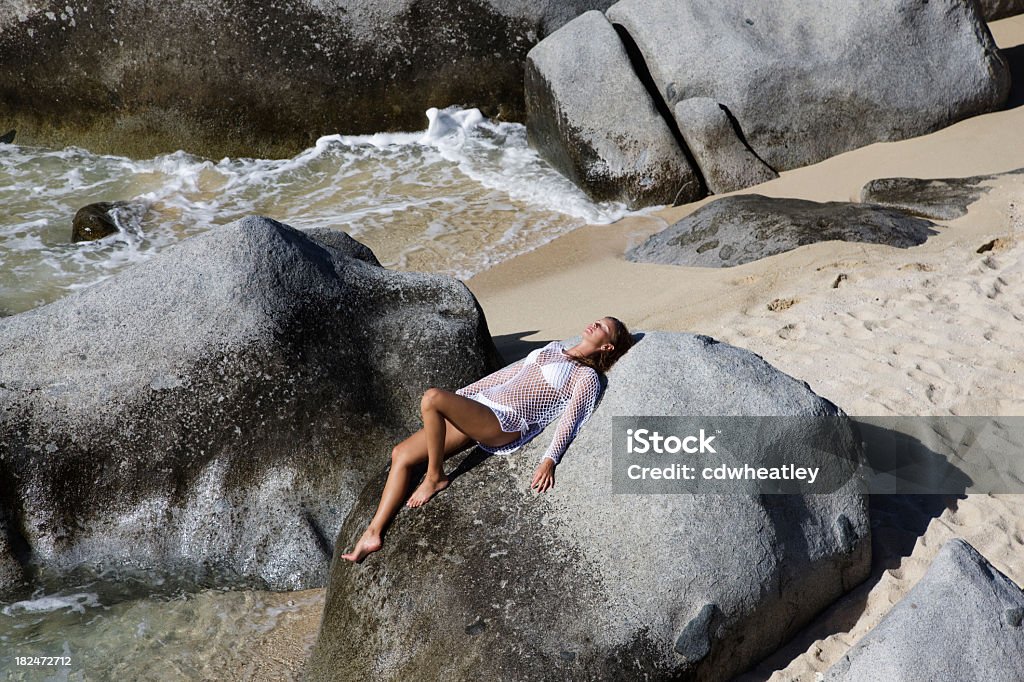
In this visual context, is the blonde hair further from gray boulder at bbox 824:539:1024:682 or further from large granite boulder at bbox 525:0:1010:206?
large granite boulder at bbox 525:0:1010:206

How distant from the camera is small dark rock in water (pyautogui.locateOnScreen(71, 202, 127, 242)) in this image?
28.9 ft

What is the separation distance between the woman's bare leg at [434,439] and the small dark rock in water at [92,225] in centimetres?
557

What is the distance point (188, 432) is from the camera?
4.64m

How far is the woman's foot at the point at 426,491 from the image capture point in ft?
13.4

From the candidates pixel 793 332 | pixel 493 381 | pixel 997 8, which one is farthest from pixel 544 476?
pixel 997 8

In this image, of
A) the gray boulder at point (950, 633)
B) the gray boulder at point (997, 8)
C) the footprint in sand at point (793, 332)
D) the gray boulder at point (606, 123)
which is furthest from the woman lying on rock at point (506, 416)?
the gray boulder at point (997, 8)

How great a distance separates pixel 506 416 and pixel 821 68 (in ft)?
19.8

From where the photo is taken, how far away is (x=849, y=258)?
6809 millimetres

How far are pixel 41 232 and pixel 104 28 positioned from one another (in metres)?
2.27

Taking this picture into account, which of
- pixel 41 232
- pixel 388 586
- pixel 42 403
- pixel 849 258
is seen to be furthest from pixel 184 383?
pixel 41 232

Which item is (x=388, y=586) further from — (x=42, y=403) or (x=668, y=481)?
(x=42, y=403)

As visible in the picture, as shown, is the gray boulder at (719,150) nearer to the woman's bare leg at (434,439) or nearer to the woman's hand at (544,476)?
the woman's bare leg at (434,439)

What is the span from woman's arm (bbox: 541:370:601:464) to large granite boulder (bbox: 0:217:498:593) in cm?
92

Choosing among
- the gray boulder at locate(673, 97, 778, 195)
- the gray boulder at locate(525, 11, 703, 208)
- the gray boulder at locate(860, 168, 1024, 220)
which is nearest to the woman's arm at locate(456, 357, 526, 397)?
the gray boulder at locate(860, 168, 1024, 220)
